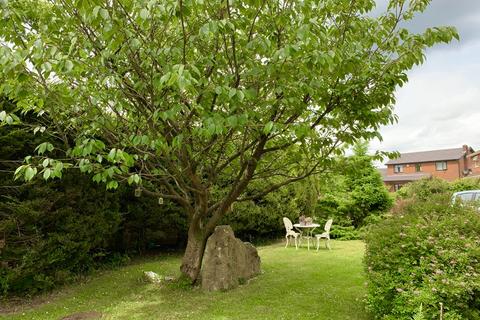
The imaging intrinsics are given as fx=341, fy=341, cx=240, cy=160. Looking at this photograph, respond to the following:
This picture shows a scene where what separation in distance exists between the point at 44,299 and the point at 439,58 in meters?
7.59

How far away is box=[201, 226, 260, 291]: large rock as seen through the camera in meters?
6.32

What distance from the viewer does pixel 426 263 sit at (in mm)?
3891

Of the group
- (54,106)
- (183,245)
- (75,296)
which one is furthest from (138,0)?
(183,245)

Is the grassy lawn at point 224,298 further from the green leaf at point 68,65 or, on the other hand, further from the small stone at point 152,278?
the green leaf at point 68,65

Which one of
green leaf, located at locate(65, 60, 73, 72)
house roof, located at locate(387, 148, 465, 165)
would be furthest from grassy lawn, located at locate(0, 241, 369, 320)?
house roof, located at locate(387, 148, 465, 165)

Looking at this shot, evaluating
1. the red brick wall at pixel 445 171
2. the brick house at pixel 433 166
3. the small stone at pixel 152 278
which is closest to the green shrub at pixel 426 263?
the small stone at pixel 152 278

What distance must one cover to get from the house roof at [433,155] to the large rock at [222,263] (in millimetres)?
40890

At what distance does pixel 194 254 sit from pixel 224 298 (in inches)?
50.2

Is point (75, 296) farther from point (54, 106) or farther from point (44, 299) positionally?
point (54, 106)

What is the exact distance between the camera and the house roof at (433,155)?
4222 centimetres

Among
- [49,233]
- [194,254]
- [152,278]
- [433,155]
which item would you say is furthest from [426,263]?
[433,155]

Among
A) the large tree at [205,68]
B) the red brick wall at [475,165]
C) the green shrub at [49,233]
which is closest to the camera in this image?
the large tree at [205,68]

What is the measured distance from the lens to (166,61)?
398 centimetres

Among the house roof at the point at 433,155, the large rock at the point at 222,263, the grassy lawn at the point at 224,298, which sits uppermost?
the house roof at the point at 433,155
